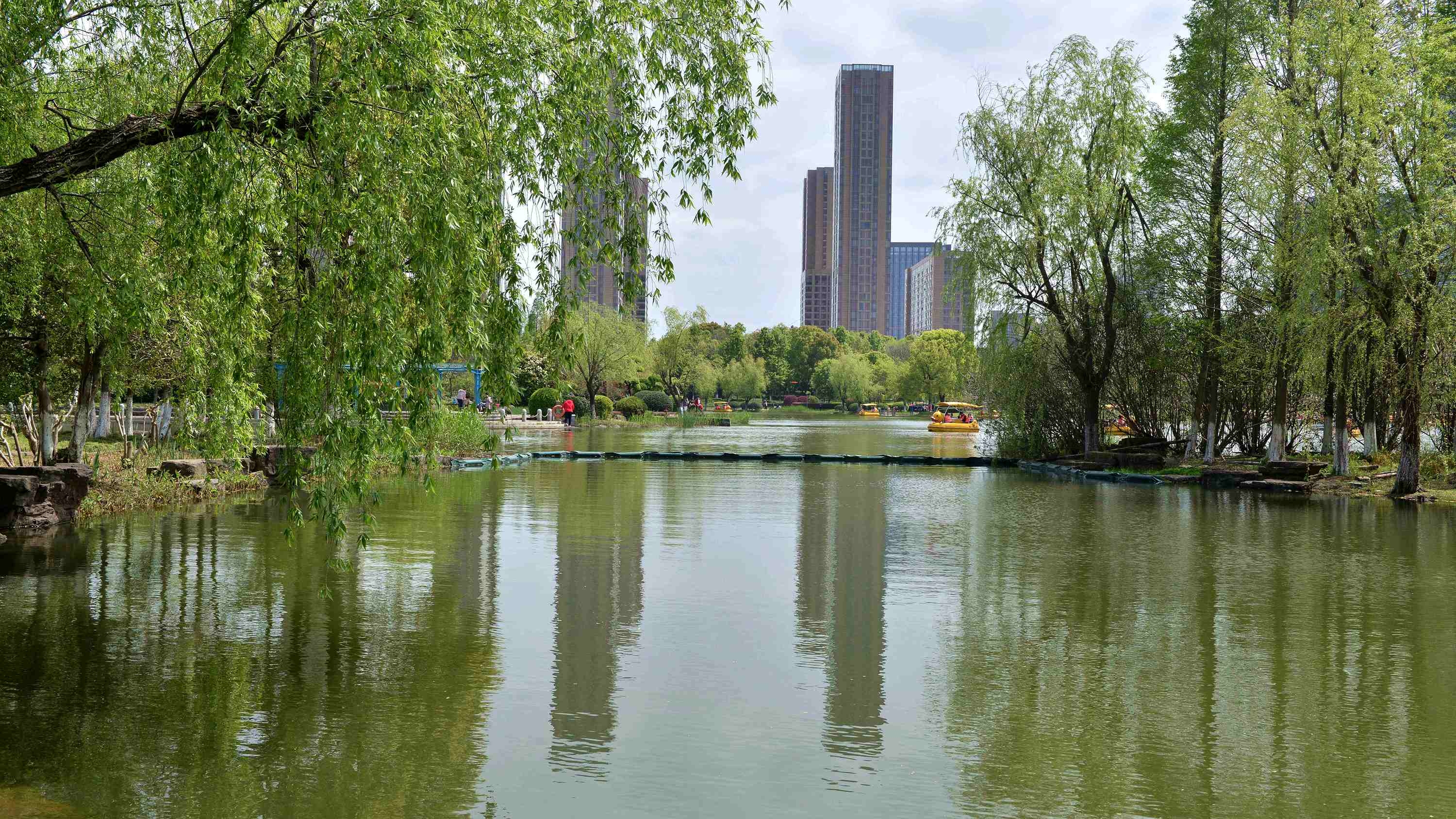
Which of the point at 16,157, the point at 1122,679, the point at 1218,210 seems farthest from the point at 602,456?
the point at 1122,679

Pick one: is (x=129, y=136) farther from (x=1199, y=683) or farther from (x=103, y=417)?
(x=103, y=417)

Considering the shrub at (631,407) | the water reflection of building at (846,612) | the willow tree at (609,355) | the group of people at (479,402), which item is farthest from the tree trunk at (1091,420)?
the shrub at (631,407)

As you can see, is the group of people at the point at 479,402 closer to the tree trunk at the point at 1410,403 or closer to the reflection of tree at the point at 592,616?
the reflection of tree at the point at 592,616

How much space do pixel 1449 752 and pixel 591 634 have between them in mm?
5513

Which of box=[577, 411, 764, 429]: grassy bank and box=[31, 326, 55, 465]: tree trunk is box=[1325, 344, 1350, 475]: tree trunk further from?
box=[577, 411, 764, 429]: grassy bank

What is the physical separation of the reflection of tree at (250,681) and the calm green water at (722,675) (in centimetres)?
3

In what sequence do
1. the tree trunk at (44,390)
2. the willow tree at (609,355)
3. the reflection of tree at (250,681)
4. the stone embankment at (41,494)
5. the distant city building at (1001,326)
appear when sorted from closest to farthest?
the reflection of tree at (250,681) → the stone embankment at (41,494) → the tree trunk at (44,390) → the distant city building at (1001,326) → the willow tree at (609,355)

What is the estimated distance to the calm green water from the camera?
5.39 meters

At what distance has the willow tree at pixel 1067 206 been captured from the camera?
28.0m

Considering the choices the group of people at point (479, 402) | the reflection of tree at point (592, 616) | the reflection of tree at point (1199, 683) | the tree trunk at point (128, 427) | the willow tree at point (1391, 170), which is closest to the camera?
the reflection of tree at point (1199, 683)

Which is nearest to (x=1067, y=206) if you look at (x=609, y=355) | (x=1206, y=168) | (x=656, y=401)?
(x=1206, y=168)

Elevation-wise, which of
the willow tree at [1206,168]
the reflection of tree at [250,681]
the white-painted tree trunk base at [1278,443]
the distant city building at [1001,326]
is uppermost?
the willow tree at [1206,168]

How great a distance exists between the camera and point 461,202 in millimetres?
6559

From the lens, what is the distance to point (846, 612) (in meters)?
9.60
